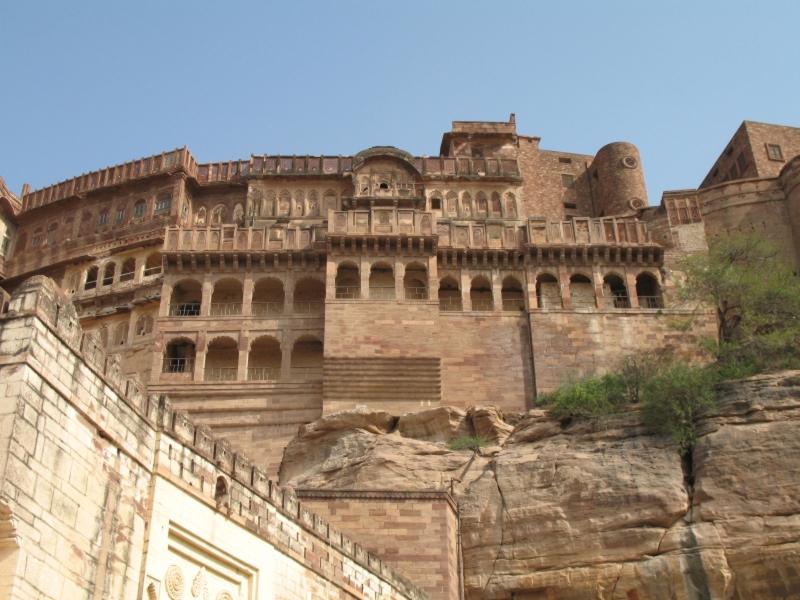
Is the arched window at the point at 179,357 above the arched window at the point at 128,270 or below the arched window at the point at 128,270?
below

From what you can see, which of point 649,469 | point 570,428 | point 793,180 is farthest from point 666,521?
point 793,180

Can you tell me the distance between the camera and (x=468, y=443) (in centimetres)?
2688

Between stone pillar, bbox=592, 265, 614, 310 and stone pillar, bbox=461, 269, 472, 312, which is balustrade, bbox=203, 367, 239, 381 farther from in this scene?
stone pillar, bbox=592, 265, 614, 310

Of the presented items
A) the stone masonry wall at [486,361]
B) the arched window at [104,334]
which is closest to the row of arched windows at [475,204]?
the stone masonry wall at [486,361]

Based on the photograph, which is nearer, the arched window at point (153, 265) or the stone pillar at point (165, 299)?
the stone pillar at point (165, 299)

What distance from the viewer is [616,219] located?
1462 inches

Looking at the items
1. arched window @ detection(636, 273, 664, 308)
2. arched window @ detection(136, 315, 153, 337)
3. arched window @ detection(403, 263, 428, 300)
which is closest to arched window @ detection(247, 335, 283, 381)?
arched window @ detection(136, 315, 153, 337)

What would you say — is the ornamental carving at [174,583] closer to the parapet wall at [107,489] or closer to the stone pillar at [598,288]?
the parapet wall at [107,489]

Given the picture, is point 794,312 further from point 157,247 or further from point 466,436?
point 157,247

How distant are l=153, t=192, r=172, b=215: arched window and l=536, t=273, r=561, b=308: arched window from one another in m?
15.9

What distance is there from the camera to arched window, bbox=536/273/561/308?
35344 millimetres

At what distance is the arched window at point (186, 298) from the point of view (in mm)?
35688

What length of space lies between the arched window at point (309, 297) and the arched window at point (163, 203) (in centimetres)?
848

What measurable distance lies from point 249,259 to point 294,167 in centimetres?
800
